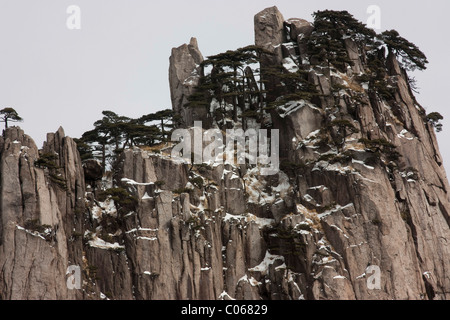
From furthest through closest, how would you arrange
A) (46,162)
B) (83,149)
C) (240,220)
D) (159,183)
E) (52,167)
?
(83,149) → (240,220) → (159,183) → (52,167) → (46,162)

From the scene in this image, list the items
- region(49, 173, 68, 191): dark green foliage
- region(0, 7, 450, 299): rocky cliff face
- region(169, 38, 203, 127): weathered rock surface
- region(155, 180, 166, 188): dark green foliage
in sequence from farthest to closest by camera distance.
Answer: region(169, 38, 203, 127): weathered rock surface, region(155, 180, 166, 188): dark green foliage, region(49, 173, 68, 191): dark green foliage, region(0, 7, 450, 299): rocky cliff face

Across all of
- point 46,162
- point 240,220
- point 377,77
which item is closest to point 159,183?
point 240,220

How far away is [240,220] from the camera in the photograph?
115m

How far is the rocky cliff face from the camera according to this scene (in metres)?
106

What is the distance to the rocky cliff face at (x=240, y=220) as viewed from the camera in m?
106

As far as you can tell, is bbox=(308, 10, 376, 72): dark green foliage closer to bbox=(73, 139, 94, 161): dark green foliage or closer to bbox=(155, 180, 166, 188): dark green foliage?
bbox=(155, 180, 166, 188): dark green foliage

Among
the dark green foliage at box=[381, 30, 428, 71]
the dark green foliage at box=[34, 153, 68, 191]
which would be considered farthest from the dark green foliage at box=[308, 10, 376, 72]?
the dark green foliage at box=[34, 153, 68, 191]

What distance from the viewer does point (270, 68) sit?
129250 millimetres

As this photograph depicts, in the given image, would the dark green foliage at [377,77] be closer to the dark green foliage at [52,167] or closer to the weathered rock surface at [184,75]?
A: the weathered rock surface at [184,75]

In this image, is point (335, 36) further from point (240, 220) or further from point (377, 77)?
point (240, 220)

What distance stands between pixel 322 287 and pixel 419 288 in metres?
12.2

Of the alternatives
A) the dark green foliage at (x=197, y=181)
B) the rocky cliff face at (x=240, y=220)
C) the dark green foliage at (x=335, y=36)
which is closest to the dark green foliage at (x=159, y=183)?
the rocky cliff face at (x=240, y=220)
